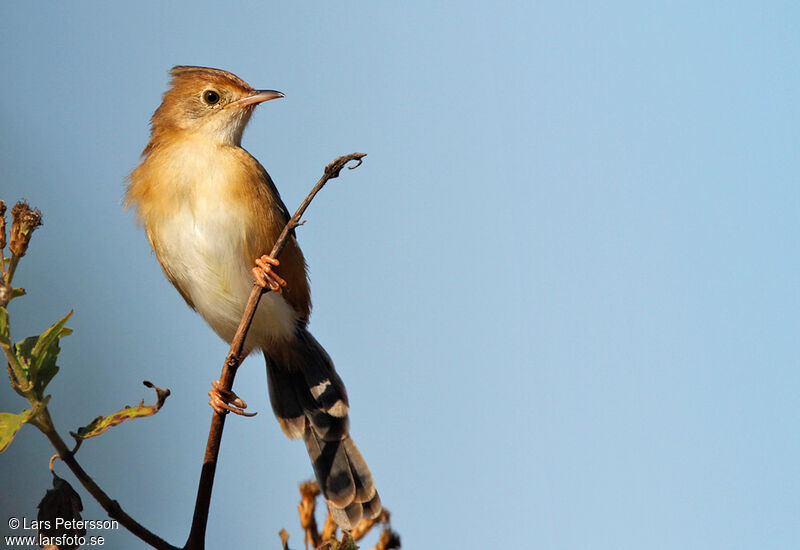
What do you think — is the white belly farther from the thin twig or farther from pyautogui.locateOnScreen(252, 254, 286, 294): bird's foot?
the thin twig

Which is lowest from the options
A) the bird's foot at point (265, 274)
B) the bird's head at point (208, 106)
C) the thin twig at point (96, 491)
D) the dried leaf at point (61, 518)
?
the dried leaf at point (61, 518)

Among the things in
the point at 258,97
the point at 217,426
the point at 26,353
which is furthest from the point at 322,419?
the point at 26,353

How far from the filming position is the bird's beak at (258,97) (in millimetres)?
3783

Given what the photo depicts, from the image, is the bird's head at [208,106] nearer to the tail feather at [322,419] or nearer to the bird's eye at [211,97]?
the bird's eye at [211,97]

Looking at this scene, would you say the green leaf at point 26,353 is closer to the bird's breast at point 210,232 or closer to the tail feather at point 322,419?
the tail feather at point 322,419

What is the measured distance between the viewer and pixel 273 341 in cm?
398

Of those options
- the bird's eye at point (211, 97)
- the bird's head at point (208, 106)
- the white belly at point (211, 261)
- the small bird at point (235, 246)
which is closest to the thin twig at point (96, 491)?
the small bird at point (235, 246)

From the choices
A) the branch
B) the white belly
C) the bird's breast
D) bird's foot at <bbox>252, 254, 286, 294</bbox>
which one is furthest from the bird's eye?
the branch

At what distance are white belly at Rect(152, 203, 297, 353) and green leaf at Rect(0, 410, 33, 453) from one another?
6.34ft

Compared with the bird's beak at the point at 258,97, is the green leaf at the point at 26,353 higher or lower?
lower

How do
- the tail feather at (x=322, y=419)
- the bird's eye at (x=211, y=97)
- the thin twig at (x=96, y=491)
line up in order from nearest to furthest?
the thin twig at (x=96, y=491) < the tail feather at (x=322, y=419) < the bird's eye at (x=211, y=97)

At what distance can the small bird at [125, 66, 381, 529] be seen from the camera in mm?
3398

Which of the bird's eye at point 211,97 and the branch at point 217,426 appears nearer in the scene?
the branch at point 217,426

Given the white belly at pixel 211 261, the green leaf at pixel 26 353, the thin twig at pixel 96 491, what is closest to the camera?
the thin twig at pixel 96 491
